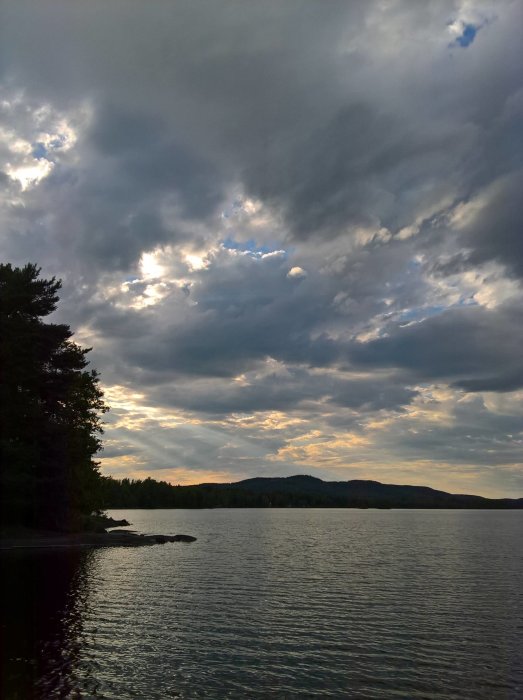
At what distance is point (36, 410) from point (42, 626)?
44.0 metres

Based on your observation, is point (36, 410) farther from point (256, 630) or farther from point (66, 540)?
point (256, 630)

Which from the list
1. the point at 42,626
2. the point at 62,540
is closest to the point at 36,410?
the point at 62,540

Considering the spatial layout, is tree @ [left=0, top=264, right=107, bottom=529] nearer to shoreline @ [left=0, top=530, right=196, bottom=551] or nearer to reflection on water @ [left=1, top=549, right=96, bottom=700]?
shoreline @ [left=0, top=530, right=196, bottom=551]

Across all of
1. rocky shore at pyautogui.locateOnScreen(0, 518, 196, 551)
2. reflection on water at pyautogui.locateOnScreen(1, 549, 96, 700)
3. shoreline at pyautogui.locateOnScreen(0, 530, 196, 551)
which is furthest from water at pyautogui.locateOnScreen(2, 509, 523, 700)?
rocky shore at pyautogui.locateOnScreen(0, 518, 196, 551)

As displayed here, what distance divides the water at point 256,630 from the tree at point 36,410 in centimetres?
1204

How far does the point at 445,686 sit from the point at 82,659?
15108mm

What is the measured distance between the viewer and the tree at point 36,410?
65.8 m

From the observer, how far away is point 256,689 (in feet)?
69.1

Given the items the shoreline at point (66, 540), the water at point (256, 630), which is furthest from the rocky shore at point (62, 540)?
the water at point (256, 630)

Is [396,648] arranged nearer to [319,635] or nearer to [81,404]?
[319,635]

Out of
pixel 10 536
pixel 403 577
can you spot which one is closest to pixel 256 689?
pixel 403 577

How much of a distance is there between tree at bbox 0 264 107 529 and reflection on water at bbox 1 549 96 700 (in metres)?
16.1

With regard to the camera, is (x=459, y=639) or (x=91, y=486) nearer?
(x=459, y=639)

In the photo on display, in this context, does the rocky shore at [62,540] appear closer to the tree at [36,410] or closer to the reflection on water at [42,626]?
the tree at [36,410]
